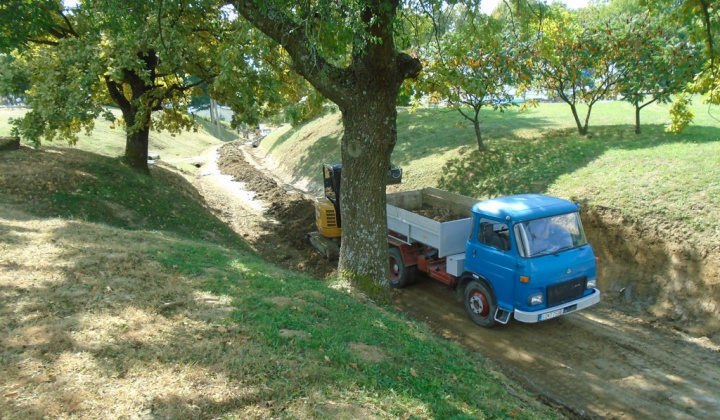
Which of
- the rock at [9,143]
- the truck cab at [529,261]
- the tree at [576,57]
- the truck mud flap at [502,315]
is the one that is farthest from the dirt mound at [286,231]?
the tree at [576,57]

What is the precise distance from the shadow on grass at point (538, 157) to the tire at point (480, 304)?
20.0 ft

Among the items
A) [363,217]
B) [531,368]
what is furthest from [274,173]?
[531,368]

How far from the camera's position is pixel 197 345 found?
533 centimetres

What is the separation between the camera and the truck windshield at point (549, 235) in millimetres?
8523

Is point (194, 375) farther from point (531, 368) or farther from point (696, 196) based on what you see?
point (696, 196)

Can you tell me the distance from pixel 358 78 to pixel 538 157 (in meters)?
10.2

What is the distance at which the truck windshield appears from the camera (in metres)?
8.52

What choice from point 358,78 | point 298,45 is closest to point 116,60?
point 298,45

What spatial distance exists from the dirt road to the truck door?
91cm

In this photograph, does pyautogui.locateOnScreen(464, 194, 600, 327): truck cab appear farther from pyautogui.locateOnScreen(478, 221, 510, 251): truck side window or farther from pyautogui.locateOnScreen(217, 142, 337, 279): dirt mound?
→ pyautogui.locateOnScreen(217, 142, 337, 279): dirt mound

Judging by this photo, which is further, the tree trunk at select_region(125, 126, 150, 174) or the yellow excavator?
the tree trunk at select_region(125, 126, 150, 174)

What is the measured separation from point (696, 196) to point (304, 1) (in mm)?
9381

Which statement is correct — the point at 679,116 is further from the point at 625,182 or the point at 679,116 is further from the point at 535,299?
the point at 535,299

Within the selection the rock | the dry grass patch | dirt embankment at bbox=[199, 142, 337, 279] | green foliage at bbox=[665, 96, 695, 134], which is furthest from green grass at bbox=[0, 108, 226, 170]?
green foliage at bbox=[665, 96, 695, 134]
